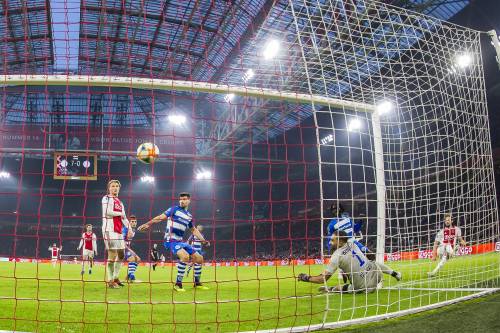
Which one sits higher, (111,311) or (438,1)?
(438,1)

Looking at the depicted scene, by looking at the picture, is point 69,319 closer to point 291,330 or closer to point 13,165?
point 291,330

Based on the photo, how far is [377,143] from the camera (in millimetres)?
7195

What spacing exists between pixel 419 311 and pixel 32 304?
4818 millimetres

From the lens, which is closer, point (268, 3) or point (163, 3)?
point (268, 3)

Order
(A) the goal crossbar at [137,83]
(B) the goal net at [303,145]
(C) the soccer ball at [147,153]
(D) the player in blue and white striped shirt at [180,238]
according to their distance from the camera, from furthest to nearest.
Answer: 1. (C) the soccer ball at [147,153]
2. (D) the player in blue and white striped shirt at [180,238]
3. (A) the goal crossbar at [137,83]
4. (B) the goal net at [303,145]

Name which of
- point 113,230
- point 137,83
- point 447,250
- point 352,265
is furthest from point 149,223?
point 447,250

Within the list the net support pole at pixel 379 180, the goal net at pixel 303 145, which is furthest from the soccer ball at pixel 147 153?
the net support pole at pixel 379 180

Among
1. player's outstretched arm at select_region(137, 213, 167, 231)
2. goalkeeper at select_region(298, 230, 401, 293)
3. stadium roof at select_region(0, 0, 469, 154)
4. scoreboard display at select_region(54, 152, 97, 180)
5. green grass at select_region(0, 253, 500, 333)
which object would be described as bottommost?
green grass at select_region(0, 253, 500, 333)

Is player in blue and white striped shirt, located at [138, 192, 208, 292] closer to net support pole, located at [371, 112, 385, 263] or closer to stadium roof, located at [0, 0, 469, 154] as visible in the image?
stadium roof, located at [0, 0, 469, 154]

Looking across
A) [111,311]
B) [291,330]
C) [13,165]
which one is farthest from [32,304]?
[13,165]

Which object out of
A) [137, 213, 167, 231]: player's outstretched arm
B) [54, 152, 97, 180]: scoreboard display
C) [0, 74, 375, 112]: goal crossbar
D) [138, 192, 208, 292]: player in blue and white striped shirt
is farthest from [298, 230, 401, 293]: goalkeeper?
[54, 152, 97, 180]: scoreboard display

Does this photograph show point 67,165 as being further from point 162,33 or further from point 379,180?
point 379,180

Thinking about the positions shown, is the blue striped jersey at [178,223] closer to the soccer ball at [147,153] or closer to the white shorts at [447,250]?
the soccer ball at [147,153]

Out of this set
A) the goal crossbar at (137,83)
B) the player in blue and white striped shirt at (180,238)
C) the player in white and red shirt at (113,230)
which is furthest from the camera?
the player in blue and white striped shirt at (180,238)
